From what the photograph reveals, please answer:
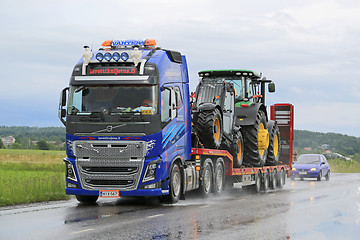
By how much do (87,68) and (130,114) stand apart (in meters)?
1.75

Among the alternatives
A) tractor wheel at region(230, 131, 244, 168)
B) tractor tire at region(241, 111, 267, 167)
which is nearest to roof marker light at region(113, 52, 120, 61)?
tractor wheel at region(230, 131, 244, 168)

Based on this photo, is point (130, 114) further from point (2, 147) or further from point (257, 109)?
point (2, 147)

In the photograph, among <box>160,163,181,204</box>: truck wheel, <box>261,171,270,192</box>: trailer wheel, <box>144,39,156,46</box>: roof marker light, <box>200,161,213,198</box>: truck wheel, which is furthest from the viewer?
<box>261,171,270,192</box>: trailer wheel

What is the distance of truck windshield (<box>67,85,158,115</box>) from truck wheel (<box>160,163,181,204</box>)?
1970 millimetres

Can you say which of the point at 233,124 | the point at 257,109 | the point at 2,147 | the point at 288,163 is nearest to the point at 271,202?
the point at 233,124

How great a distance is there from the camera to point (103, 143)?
1546cm

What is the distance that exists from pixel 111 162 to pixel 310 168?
21.0 m

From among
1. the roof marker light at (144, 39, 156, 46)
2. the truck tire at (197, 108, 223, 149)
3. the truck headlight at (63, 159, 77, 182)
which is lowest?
the truck headlight at (63, 159, 77, 182)

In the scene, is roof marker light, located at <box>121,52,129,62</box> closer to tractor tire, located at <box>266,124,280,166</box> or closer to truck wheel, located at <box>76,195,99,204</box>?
truck wheel, located at <box>76,195,99,204</box>

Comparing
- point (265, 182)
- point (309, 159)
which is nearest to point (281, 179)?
point (265, 182)

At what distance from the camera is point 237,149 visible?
71.4 feet

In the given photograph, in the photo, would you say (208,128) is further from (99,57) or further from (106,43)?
(99,57)

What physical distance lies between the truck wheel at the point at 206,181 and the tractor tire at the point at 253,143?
3.72m

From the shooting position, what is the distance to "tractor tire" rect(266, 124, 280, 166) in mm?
25453
